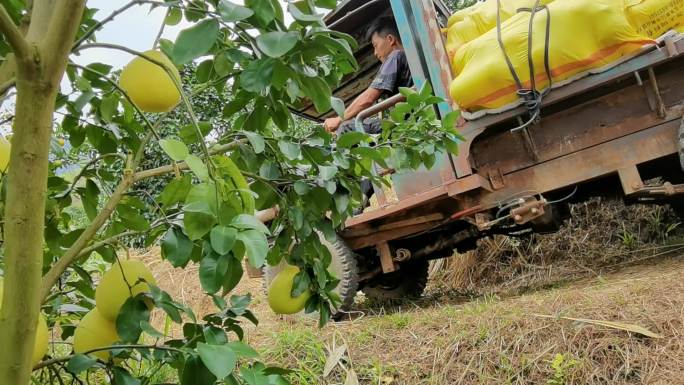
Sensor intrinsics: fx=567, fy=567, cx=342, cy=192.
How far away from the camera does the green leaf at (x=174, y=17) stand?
3.59ft

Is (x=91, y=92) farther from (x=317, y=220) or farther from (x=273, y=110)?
(x=317, y=220)

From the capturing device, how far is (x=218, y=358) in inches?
28.0

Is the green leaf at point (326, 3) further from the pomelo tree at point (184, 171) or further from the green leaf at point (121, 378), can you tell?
the green leaf at point (121, 378)

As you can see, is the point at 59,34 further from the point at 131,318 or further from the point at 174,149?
the point at 131,318

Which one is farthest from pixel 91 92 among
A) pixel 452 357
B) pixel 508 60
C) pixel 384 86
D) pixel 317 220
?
pixel 384 86

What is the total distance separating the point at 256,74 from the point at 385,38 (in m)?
3.04

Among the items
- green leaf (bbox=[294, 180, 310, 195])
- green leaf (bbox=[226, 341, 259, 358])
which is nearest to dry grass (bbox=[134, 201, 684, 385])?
green leaf (bbox=[294, 180, 310, 195])

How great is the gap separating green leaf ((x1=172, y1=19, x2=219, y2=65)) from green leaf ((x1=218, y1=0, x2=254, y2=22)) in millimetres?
37

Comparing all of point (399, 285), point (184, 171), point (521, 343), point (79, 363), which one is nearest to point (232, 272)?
point (184, 171)

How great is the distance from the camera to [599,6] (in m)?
2.52

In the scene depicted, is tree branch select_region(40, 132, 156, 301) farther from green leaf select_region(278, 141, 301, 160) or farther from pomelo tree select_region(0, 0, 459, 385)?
green leaf select_region(278, 141, 301, 160)

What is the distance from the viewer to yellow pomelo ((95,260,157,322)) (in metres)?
0.90

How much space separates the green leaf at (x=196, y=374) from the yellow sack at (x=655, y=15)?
2.52 meters

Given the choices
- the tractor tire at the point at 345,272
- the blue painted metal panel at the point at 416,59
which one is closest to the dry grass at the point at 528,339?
the tractor tire at the point at 345,272
